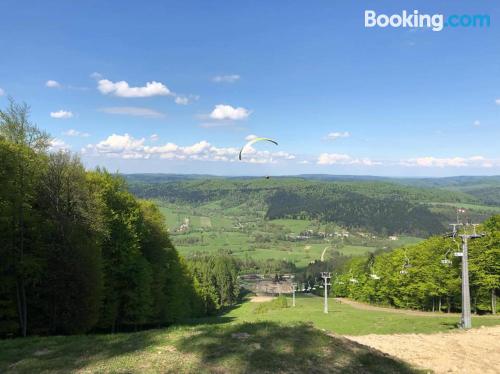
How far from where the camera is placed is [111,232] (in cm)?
3612

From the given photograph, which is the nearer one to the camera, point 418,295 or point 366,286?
point 418,295

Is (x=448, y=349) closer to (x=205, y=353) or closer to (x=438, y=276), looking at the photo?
(x=205, y=353)

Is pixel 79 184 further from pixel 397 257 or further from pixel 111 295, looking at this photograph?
pixel 397 257

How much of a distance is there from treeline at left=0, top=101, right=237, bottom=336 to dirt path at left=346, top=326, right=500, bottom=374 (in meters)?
20.1

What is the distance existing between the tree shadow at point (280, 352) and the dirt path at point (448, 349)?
6.86ft

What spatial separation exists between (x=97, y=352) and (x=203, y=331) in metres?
4.98

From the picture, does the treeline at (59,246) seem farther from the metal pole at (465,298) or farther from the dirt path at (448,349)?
the metal pole at (465,298)

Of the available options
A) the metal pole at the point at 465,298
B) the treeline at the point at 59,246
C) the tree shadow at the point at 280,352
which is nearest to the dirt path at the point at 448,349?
the tree shadow at the point at 280,352

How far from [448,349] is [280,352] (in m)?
9.96

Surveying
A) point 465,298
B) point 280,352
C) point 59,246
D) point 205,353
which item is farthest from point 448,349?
point 59,246

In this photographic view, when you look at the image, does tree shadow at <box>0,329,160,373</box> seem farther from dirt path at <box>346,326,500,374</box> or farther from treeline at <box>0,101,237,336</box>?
dirt path at <box>346,326,500,374</box>

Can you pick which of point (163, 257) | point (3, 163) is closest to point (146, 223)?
point (163, 257)

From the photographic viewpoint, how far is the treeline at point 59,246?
25.0 meters

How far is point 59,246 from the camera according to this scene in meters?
27.3
